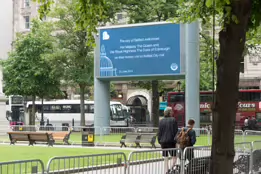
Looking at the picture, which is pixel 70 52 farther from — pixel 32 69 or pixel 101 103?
pixel 101 103

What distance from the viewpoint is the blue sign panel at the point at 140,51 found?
26062mm

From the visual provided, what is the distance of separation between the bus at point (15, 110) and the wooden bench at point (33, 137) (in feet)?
93.4

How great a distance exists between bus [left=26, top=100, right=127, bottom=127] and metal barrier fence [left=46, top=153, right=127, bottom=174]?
133 ft

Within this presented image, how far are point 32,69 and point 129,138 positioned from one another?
67.0ft

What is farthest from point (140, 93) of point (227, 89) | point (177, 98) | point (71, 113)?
point (227, 89)

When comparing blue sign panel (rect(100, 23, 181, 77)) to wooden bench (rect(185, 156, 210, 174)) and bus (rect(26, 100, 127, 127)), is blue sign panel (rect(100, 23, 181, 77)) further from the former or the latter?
bus (rect(26, 100, 127, 127))

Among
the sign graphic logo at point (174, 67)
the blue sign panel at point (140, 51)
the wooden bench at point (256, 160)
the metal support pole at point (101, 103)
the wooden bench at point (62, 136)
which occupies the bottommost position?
the wooden bench at point (62, 136)

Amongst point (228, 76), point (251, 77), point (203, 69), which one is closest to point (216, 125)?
point (228, 76)

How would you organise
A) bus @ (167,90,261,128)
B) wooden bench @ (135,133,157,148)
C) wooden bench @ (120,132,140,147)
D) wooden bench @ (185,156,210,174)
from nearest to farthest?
wooden bench @ (185,156,210,174), wooden bench @ (135,133,157,148), wooden bench @ (120,132,140,147), bus @ (167,90,261,128)

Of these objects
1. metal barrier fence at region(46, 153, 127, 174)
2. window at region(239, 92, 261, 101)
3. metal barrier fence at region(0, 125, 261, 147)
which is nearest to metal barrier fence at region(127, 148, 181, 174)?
metal barrier fence at region(46, 153, 127, 174)

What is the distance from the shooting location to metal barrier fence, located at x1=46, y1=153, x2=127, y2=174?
7.85 metres

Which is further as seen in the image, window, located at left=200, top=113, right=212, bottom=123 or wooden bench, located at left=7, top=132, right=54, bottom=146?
window, located at left=200, top=113, right=212, bottom=123

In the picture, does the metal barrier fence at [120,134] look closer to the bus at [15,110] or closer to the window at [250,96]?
the window at [250,96]

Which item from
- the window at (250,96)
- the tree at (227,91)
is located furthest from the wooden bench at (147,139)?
the window at (250,96)
